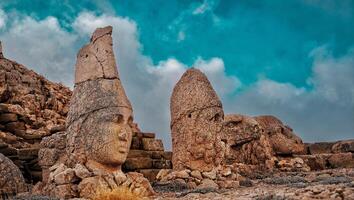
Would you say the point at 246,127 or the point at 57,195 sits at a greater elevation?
the point at 246,127

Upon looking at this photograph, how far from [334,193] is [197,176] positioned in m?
6.68

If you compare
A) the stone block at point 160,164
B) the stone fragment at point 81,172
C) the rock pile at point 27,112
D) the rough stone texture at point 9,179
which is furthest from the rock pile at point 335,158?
the rough stone texture at point 9,179

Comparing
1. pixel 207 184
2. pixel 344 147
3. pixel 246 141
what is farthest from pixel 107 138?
pixel 344 147

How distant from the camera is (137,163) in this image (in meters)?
17.3

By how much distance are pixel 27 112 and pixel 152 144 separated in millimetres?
10767

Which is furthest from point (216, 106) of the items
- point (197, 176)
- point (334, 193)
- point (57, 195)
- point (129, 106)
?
point (334, 193)

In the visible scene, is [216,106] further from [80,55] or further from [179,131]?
[80,55]

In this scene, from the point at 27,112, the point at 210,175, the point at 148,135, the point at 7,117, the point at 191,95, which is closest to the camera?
the point at 210,175

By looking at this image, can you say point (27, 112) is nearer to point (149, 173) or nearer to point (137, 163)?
point (137, 163)

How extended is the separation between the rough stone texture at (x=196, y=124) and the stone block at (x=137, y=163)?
2.52 metres

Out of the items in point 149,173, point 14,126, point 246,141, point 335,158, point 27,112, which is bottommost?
point 149,173

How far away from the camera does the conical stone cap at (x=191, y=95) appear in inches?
595

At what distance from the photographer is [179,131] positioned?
49.4 ft

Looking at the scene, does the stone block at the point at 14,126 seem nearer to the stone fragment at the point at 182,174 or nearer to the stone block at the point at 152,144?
the stone block at the point at 152,144
